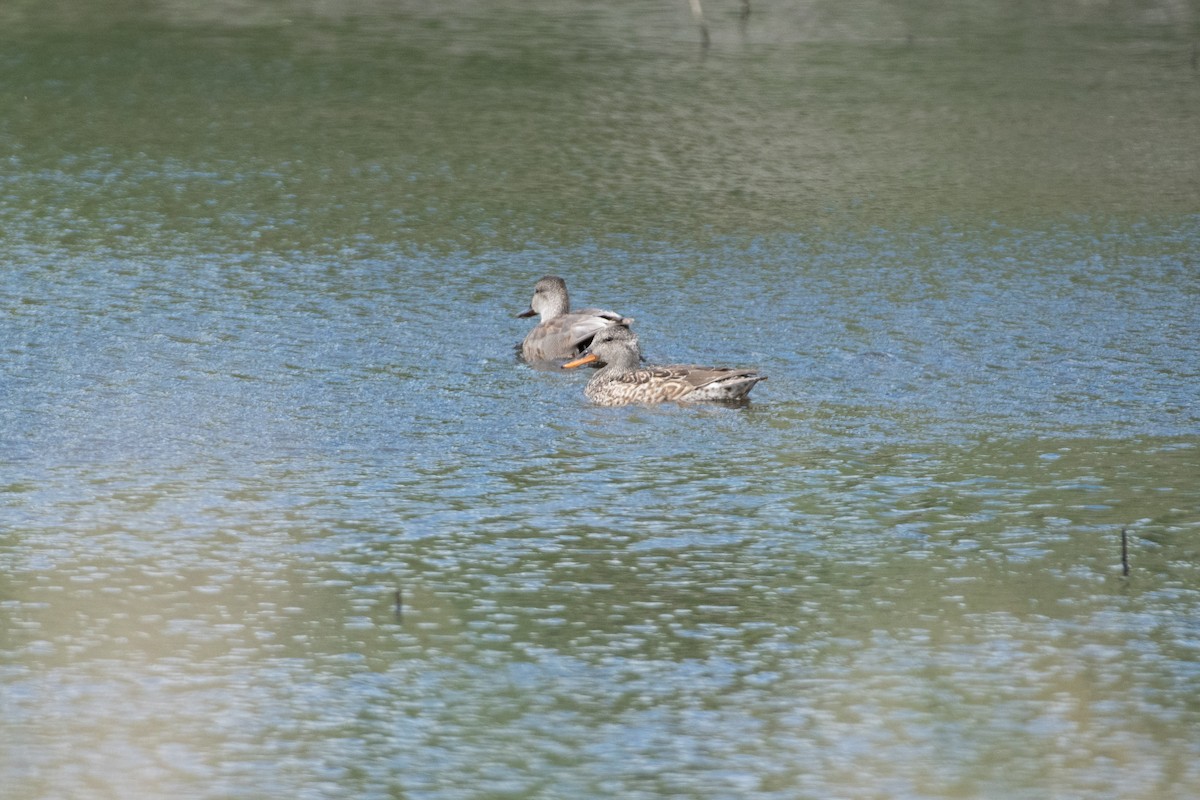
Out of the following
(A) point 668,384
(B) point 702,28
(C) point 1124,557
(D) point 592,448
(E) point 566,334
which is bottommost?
(C) point 1124,557

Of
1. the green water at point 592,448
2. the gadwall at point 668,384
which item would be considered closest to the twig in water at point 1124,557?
the green water at point 592,448

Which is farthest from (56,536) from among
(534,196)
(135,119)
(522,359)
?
(135,119)

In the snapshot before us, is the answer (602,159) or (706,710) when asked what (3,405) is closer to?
(706,710)

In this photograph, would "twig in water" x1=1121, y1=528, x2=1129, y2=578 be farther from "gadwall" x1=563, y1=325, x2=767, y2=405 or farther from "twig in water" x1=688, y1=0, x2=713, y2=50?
"twig in water" x1=688, y1=0, x2=713, y2=50

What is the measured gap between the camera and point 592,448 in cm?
1055

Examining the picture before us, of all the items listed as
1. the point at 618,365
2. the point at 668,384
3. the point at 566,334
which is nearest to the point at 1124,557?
the point at 668,384

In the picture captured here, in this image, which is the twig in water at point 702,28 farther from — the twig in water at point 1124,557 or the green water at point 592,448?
the twig in water at point 1124,557

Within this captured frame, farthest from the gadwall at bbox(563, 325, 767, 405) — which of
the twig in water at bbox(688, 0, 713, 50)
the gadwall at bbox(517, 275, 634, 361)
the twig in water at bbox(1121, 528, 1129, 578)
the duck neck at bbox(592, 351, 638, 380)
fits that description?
the twig in water at bbox(688, 0, 713, 50)

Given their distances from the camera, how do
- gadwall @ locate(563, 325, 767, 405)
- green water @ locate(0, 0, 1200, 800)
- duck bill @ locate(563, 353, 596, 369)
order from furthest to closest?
1. duck bill @ locate(563, 353, 596, 369)
2. gadwall @ locate(563, 325, 767, 405)
3. green water @ locate(0, 0, 1200, 800)

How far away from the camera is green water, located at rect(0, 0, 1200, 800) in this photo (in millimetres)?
6605

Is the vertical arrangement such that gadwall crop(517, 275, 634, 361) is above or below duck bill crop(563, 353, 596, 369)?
above

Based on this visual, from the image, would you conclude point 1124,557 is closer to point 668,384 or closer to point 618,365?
point 668,384

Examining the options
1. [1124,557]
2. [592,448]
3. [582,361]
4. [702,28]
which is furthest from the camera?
[702,28]

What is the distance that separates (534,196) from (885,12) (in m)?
13.8
